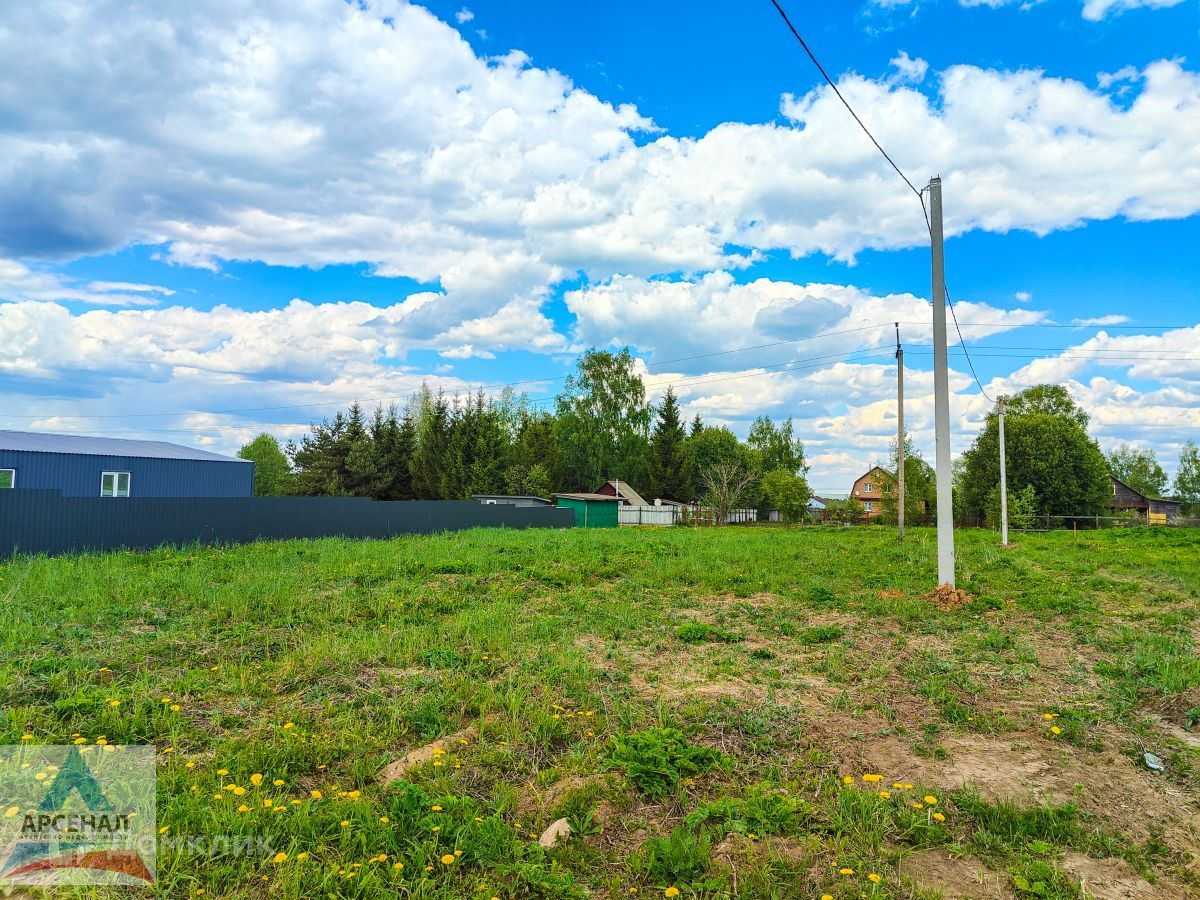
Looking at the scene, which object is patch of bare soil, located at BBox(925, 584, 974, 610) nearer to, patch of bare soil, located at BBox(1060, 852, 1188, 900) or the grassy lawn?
the grassy lawn

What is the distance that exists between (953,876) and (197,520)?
18513 mm

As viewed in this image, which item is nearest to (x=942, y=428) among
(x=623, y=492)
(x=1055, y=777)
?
(x=1055, y=777)

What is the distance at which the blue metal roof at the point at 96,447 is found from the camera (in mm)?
23953

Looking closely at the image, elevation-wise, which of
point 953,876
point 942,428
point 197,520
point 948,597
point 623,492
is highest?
point 942,428

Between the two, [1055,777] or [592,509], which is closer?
[1055,777]

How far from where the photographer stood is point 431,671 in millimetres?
6398

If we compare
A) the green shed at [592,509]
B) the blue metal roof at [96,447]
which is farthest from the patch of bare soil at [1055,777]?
the green shed at [592,509]

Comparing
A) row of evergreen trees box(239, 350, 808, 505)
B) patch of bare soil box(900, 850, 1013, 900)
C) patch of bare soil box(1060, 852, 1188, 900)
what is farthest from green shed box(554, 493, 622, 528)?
patch of bare soil box(1060, 852, 1188, 900)

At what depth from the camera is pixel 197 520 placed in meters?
17.5

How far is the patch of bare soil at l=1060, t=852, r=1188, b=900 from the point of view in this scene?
3230 mm

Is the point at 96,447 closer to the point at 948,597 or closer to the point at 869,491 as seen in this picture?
the point at 948,597

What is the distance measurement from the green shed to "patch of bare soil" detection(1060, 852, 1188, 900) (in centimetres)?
3184
